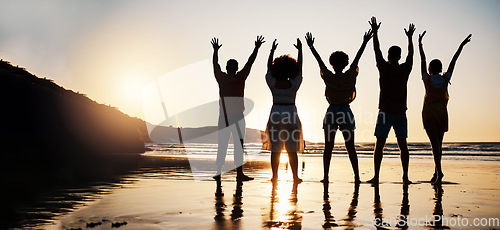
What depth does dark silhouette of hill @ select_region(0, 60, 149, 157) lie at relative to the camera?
13.6 metres

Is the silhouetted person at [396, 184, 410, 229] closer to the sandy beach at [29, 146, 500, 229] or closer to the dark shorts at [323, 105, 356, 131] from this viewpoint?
the sandy beach at [29, 146, 500, 229]

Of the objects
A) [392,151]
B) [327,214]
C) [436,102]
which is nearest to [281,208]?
[327,214]

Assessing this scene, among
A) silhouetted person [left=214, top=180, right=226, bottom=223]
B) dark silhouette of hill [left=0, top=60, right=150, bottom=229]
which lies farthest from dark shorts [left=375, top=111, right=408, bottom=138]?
dark silhouette of hill [left=0, top=60, right=150, bottom=229]

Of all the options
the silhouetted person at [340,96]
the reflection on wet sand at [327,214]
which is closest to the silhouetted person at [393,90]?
the silhouetted person at [340,96]

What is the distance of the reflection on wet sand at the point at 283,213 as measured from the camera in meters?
3.81

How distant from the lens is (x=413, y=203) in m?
5.31

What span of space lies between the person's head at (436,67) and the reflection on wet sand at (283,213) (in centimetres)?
409

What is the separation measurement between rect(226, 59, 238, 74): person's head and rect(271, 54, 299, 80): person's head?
55.1 inches

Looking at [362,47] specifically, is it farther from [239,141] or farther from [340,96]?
[239,141]

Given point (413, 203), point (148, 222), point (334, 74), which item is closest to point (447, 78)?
point (334, 74)

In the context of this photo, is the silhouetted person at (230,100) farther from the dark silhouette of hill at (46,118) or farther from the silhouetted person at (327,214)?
the dark silhouette of hill at (46,118)

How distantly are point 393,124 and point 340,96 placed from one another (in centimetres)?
117

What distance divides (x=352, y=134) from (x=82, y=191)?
179 inches

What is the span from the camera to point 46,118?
52.0 ft
